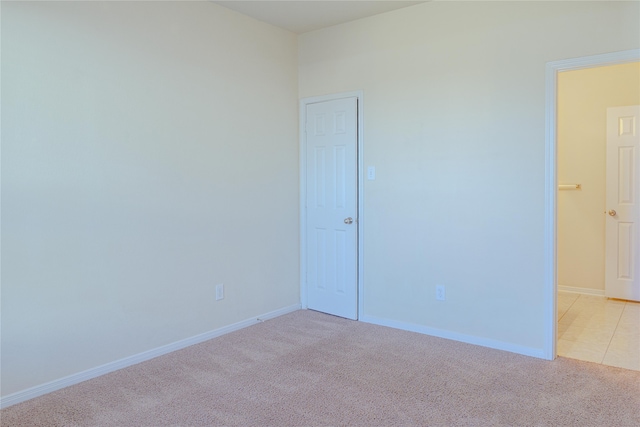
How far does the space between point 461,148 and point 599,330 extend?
1.95m

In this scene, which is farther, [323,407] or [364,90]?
[364,90]

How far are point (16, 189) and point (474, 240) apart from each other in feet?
9.93

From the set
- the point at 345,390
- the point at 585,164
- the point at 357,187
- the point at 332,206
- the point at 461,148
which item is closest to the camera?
the point at 345,390

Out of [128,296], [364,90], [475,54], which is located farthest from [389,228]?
[128,296]

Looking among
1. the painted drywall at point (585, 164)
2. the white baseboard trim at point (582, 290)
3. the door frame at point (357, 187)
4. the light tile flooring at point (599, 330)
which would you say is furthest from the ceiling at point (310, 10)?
the white baseboard trim at point (582, 290)

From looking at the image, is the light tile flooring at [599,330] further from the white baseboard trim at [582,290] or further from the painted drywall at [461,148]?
the painted drywall at [461,148]

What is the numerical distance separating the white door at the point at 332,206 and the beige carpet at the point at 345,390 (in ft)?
2.63

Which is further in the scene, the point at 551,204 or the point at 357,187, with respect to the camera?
the point at 357,187

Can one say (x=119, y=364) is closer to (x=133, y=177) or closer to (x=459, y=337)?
(x=133, y=177)

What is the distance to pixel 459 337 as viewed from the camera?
3477 millimetres

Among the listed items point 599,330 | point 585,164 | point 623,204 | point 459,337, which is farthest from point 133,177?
point 623,204

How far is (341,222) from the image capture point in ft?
13.5

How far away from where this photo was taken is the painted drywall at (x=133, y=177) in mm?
2506

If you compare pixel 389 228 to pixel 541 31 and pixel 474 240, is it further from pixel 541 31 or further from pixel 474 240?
pixel 541 31
